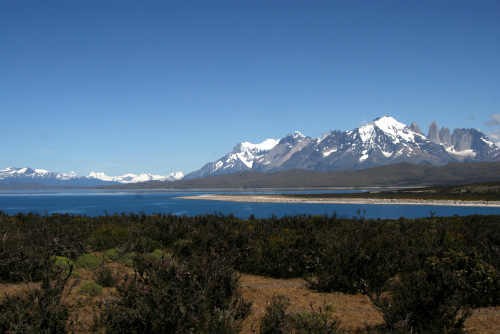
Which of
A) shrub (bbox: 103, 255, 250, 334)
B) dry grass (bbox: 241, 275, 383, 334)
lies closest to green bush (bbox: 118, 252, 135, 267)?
dry grass (bbox: 241, 275, 383, 334)

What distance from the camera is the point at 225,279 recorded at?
389 inches

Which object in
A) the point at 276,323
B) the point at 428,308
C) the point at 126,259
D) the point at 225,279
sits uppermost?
the point at 225,279

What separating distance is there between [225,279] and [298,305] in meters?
2.26

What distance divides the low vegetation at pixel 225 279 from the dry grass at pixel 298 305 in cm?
10

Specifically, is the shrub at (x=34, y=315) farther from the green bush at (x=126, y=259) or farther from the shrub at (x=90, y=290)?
the green bush at (x=126, y=259)

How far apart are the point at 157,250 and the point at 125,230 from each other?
13.2 ft

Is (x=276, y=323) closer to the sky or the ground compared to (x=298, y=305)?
closer to the sky

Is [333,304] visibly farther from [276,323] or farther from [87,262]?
[87,262]

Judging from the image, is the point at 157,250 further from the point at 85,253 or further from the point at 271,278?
the point at 271,278

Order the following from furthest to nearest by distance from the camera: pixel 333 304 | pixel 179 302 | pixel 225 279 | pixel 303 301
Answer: pixel 303 301
pixel 333 304
pixel 225 279
pixel 179 302

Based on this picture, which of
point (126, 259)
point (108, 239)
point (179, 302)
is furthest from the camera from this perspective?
point (108, 239)

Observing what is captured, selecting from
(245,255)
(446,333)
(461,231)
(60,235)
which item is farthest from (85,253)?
(461,231)

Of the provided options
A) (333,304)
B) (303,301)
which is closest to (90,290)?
(303,301)

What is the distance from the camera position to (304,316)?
8977 mm
